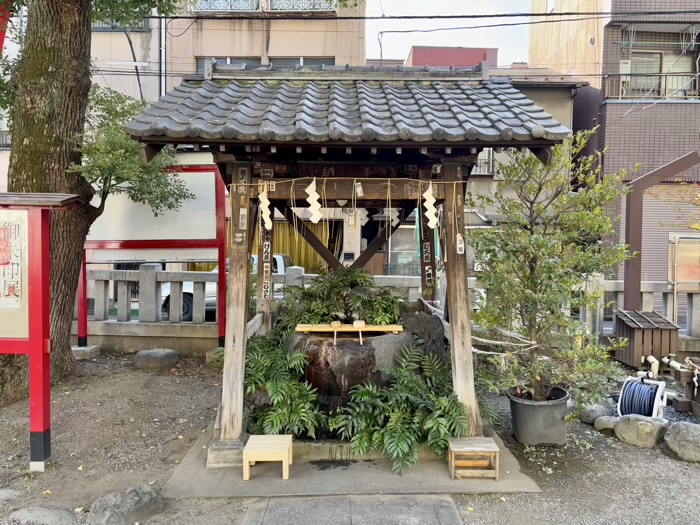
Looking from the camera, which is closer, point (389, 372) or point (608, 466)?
point (608, 466)

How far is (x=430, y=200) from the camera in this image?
4840mm

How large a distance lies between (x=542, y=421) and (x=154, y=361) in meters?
6.37

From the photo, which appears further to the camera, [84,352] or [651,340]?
[84,352]

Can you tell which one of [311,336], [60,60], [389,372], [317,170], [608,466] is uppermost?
[60,60]

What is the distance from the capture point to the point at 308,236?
716cm

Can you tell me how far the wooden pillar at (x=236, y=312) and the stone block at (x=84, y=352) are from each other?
5.29m

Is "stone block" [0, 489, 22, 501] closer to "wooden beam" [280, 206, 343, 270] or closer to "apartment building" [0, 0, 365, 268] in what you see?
"wooden beam" [280, 206, 343, 270]

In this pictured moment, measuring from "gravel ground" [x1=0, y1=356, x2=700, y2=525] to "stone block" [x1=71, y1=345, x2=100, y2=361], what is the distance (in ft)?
4.81

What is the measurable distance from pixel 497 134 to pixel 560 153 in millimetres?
1697

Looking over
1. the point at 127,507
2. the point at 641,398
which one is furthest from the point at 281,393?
the point at 641,398

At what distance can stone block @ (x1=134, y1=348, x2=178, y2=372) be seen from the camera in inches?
328

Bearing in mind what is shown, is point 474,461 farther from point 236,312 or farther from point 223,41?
point 223,41

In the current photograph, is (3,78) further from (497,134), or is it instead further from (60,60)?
(497,134)

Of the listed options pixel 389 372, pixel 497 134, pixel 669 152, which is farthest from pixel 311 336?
Result: pixel 669 152
